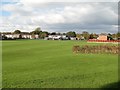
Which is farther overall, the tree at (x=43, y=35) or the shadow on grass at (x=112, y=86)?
the tree at (x=43, y=35)

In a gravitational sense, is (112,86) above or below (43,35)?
below

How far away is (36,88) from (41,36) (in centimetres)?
13335

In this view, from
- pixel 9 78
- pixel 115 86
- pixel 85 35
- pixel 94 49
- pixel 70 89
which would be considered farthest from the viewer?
pixel 85 35

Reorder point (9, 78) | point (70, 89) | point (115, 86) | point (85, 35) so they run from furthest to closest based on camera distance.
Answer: point (85, 35)
point (9, 78)
point (115, 86)
point (70, 89)

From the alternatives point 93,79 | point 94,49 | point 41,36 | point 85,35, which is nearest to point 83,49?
point 94,49

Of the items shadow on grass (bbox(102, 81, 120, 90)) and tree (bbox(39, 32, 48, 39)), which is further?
tree (bbox(39, 32, 48, 39))

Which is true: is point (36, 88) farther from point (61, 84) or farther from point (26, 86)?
point (61, 84)

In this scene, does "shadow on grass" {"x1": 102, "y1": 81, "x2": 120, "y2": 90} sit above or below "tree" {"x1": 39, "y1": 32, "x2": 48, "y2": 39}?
below

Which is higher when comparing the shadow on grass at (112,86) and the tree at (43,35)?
the tree at (43,35)

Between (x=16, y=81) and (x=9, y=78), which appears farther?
(x=9, y=78)

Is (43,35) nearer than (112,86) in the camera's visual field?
No

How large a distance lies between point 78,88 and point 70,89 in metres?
0.34

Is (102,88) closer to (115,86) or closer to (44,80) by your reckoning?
(115,86)

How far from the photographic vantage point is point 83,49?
30.1 meters
